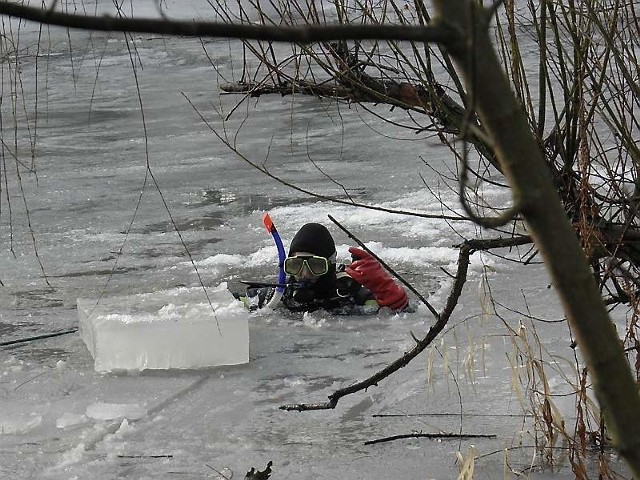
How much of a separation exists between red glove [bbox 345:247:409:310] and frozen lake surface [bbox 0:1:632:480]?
4.5 inches

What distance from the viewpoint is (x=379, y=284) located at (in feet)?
17.6

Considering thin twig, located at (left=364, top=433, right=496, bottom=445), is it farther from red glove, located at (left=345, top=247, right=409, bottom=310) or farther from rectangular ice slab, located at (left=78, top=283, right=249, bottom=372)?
red glove, located at (left=345, top=247, right=409, bottom=310)

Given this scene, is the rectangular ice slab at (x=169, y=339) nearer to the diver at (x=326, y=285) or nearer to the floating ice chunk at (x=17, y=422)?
the floating ice chunk at (x=17, y=422)

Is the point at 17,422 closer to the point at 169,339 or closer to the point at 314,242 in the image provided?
the point at 169,339

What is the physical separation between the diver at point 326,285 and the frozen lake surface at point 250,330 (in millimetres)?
147

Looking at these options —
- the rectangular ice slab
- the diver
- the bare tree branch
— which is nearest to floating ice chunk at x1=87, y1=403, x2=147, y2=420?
the rectangular ice slab

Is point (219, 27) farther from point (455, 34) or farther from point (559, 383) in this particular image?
point (559, 383)

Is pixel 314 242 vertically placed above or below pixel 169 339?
above

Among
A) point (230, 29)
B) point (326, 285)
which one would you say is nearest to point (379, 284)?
point (326, 285)

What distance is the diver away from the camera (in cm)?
538

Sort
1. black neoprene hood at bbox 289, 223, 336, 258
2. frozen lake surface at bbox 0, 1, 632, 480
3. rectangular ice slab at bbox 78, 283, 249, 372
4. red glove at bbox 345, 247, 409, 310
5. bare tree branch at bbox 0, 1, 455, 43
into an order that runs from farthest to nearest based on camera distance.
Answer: black neoprene hood at bbox 289, 223, 336, 258 → red glove at bbox 345, 247, 409, 310 → rectangular ice slab at bbox 78, 283, 249, 372 → frozen lake surface at bbox 0, 1, 632, 480 → bare tree branch at bbox 0, 1, 455, 43

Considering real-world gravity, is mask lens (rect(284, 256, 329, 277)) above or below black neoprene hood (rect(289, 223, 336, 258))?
below

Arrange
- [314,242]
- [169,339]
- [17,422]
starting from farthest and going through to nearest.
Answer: [314,242] → [169,339] → [17,422]

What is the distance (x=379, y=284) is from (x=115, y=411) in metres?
1.70
